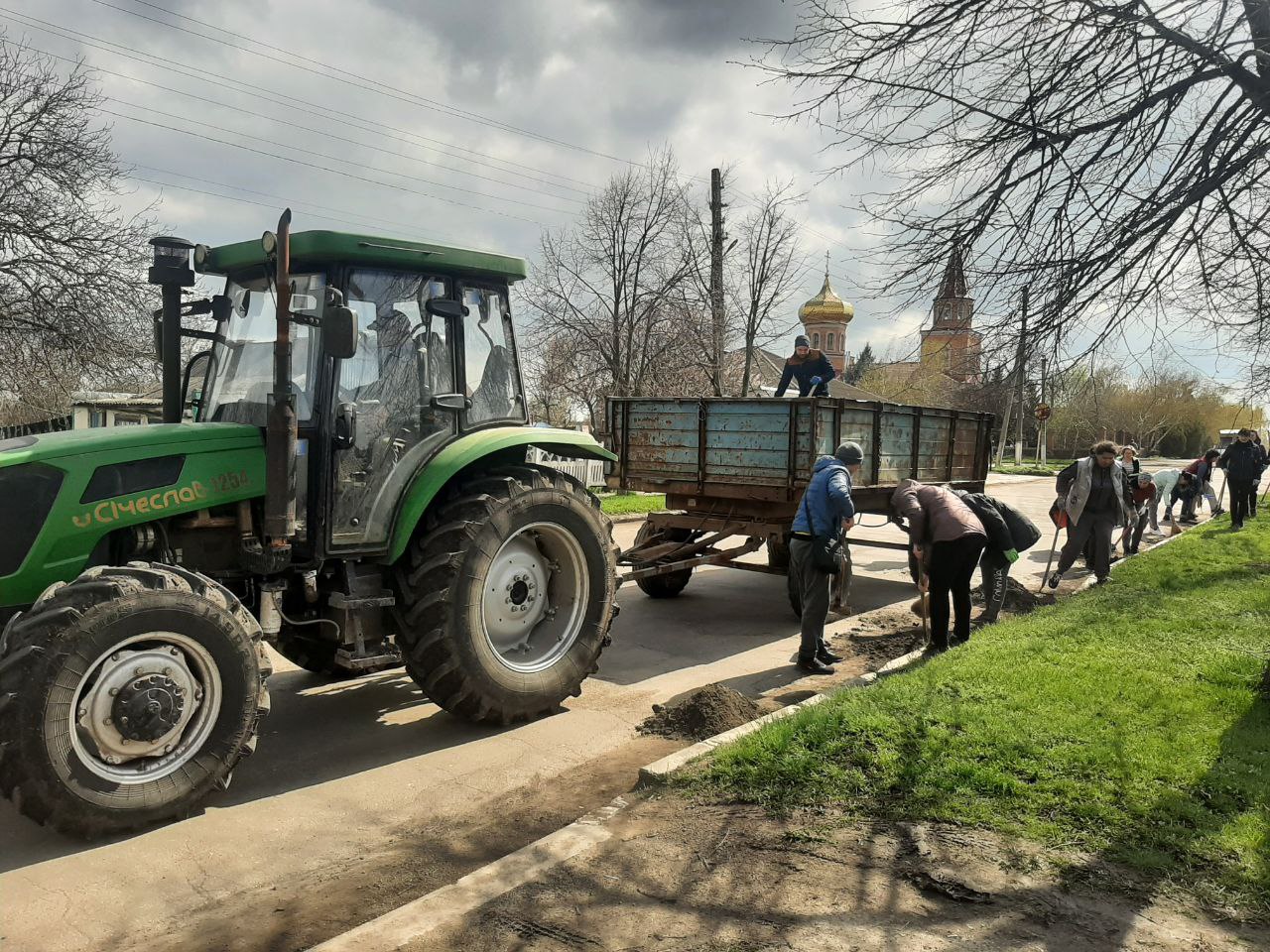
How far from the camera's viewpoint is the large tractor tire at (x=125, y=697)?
138 inches

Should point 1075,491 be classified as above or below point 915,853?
above

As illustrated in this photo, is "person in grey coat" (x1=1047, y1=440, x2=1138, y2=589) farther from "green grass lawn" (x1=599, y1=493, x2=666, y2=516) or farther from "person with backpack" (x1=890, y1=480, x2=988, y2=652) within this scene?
"green grass lawn" (x1=599, y1=493, x2=666, y2=516)

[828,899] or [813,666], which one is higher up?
[828,899]

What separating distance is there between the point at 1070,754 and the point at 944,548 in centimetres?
283

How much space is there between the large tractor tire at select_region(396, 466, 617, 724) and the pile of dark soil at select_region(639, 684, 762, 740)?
60 cm

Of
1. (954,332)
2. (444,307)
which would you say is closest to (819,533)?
(954,332)

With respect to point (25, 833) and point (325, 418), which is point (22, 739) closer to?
point (25, 833)

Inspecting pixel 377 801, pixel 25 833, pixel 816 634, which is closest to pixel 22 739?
pixel 25 833

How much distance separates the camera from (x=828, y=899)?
3082 millimetres

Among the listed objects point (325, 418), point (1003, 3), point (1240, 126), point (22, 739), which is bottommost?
point (22, 739)

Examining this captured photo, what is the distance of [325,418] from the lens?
481 cm

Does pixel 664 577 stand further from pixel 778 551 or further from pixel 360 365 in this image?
pixel 360 365

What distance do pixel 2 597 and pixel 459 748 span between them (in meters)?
2.30

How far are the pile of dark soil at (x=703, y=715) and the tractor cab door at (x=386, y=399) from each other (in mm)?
1972
